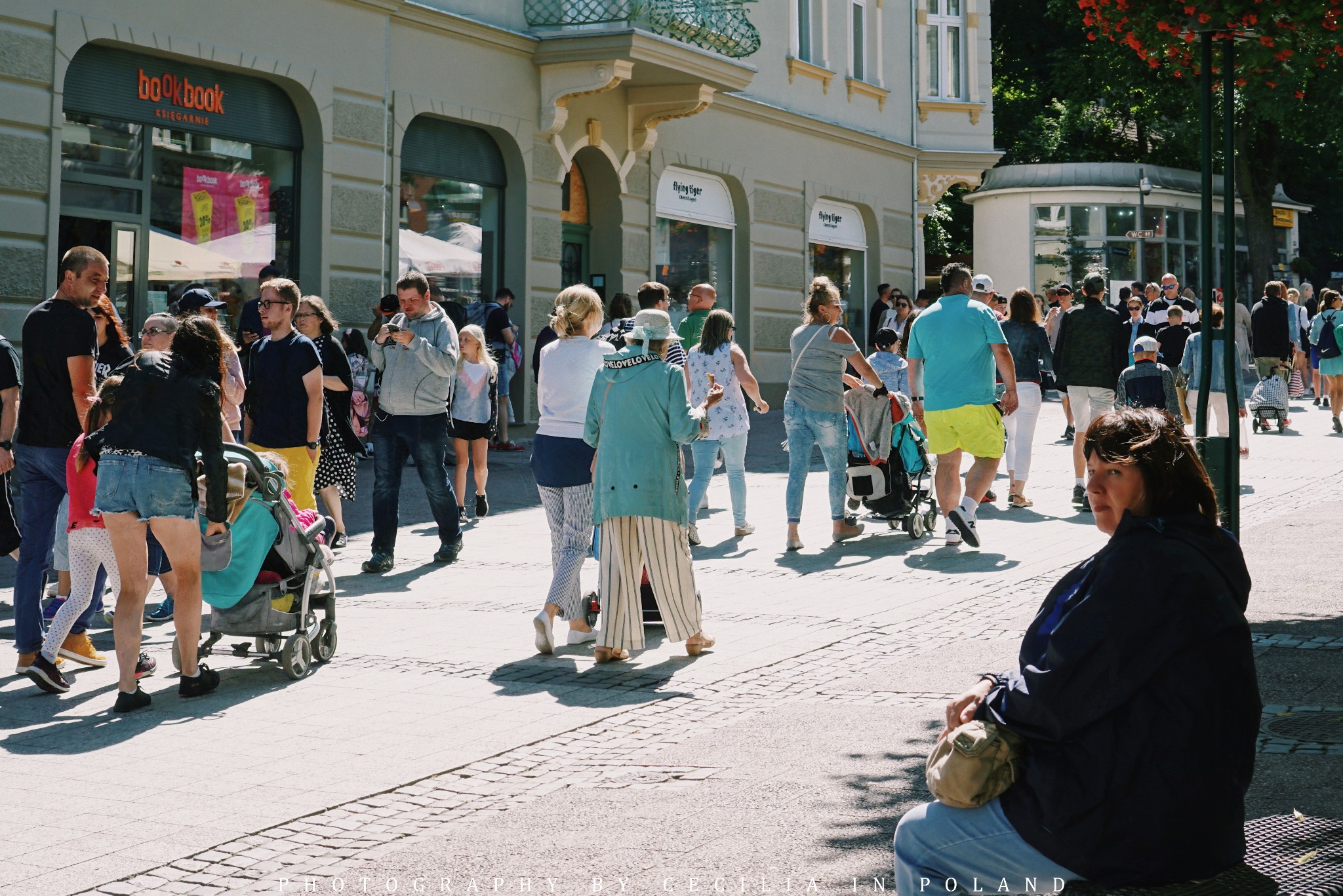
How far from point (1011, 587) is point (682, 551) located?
117 inches

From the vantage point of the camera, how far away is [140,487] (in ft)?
22.6

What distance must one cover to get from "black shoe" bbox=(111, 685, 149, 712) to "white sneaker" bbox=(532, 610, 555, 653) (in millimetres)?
1944

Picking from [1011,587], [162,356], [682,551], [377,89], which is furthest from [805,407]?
[377,89]

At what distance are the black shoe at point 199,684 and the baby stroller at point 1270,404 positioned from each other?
18.2 m

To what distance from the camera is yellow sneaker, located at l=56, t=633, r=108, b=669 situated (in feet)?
25.7

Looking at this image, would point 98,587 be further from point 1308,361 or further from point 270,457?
point 1308,361

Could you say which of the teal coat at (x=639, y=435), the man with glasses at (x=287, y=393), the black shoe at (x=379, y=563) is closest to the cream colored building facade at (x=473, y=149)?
the man with glasses at (x=287, y=393)

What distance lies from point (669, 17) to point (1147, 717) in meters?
18.5

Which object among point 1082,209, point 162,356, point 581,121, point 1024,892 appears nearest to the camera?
point 1024,892

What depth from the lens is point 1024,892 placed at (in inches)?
128

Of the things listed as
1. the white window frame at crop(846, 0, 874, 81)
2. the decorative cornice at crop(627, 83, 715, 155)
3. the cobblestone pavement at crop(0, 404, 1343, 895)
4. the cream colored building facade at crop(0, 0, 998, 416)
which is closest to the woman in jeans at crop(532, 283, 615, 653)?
the cobblestone pavement at crop(0, 404, 1343, 895)

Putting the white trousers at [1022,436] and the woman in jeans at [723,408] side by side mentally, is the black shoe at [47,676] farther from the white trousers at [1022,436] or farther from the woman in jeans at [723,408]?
the white trousers at [1022,436]

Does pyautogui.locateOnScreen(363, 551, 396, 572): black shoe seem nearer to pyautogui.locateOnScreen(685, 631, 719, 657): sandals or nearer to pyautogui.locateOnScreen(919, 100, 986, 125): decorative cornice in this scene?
pyautogui.locateOnScreen(685, 631, 719, 657): sandals

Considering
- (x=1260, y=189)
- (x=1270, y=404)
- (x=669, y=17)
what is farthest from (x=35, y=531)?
(x=1260, y=189)
